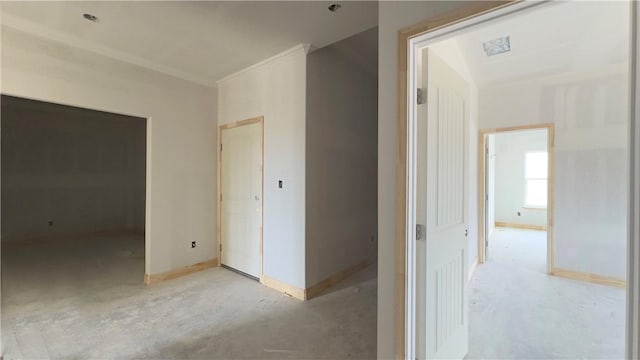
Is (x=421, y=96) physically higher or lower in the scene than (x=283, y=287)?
higher

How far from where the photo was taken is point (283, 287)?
3318 millimetres

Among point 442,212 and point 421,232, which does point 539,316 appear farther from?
point 421,232

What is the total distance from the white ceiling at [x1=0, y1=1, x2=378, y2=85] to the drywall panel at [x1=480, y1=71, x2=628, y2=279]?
3075mm

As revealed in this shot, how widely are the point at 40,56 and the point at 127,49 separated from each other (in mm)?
736

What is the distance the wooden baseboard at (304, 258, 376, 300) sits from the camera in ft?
10.5

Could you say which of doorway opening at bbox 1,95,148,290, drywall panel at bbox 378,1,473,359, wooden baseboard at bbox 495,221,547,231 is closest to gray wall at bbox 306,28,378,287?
drywall panel at bbox 378,1,473,359

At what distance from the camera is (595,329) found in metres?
2.53

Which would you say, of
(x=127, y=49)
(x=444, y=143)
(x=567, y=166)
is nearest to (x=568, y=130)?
(x=567, y=166)

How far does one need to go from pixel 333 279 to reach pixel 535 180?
22.0 ft

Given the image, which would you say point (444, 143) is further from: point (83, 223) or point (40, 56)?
point (83, 223)

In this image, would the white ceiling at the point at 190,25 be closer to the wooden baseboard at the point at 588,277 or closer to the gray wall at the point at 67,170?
the wooden baseboard at the point at 588,277

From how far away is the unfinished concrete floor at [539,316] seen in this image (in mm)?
2236

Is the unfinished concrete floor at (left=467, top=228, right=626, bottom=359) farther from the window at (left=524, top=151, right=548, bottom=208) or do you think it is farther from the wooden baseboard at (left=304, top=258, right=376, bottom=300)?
the window at (left=524, top=151, right=548, bottom=208)

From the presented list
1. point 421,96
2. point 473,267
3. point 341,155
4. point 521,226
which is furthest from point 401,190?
point 521,226
